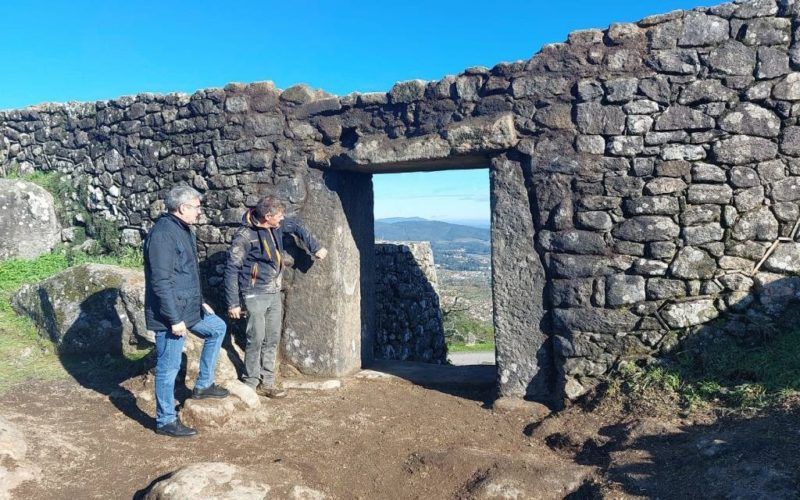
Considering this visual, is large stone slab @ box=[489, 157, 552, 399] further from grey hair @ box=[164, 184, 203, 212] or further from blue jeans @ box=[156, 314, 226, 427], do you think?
grey hair @ box=[164, 184, 203, 212]

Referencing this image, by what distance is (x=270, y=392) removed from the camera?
5652 mm

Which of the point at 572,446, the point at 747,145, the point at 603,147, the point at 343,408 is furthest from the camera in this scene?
the point at 343,408

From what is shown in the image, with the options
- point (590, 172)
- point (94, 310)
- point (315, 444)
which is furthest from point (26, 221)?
point (590, 172)

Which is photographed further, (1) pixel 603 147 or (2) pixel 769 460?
(1) pixel 603 147

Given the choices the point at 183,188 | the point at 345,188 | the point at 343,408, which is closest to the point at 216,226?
the point at 345,188

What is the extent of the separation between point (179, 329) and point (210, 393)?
0.78m

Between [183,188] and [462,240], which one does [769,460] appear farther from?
[462,240]

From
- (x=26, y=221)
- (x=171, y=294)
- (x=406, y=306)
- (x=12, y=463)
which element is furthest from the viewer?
(x=406, y=306)

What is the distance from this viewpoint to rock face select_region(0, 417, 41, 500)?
372 centimetres

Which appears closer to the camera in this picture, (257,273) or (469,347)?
(257,273)

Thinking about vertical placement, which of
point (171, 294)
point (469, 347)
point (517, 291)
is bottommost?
point (469, 347)

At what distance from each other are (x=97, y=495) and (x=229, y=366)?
2.03m

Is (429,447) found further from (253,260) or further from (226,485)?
(253,260)

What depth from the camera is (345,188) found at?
630 cm
